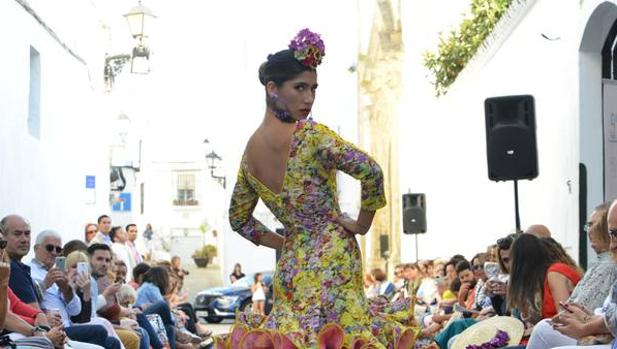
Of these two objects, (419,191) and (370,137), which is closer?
(419,191)

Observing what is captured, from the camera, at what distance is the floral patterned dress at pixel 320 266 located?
203 inches

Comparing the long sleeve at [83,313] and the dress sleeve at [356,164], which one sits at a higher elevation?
the dress sleeve at [356,164]

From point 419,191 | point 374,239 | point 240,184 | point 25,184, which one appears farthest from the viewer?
point 374,239

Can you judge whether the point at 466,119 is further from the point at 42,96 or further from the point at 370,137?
the point at 370,137

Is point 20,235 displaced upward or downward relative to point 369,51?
downward

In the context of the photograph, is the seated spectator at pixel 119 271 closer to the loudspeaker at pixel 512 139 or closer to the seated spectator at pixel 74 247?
the seated spectator at pixel 74 247

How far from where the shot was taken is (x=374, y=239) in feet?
97.7

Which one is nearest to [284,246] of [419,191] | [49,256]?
[49,256]

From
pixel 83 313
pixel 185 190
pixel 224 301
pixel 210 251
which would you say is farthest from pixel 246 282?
pixel 185 190

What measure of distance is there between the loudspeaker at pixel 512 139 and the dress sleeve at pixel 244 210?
250 inches

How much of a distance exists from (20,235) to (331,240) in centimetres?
329

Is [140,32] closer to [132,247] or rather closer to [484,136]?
[132,247]

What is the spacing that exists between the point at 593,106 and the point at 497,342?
4935mm

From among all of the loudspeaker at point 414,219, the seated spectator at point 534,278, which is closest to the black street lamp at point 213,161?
the loudspeaker at point 414,219
